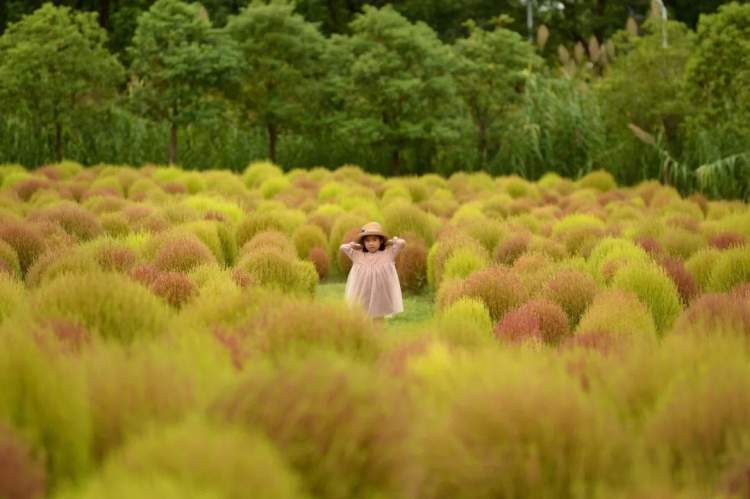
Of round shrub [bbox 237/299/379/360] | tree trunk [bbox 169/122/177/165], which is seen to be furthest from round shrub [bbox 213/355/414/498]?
tree trunk [bbox 169/122/177/165]

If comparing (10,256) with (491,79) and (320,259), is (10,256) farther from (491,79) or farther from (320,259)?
(491,79)

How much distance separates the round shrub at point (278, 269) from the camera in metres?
7.23

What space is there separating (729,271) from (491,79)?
13.9 meters

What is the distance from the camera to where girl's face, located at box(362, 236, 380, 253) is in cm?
788

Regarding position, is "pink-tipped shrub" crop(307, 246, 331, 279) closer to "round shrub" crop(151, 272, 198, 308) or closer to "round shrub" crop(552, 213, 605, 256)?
"round shrub" crop(552, 213, 605, 256)

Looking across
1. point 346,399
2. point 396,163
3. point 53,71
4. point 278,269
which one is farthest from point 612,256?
point 53,71

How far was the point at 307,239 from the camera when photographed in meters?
10.5

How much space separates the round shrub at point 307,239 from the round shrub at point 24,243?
8.70ft

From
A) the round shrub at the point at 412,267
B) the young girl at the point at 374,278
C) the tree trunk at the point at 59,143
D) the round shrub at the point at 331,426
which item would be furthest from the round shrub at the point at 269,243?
the tree trunk at the point at 59,143

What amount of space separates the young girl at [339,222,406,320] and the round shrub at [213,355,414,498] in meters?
4.64

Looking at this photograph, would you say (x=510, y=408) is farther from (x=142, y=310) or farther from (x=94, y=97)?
(x=94, y=97)

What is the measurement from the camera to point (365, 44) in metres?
20.0

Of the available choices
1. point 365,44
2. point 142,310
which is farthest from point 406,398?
point 365,44

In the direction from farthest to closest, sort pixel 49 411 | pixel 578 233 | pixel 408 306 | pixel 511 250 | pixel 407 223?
pixel 407 223 → pixel 578 233 → pixel 511 250 → pixel 408 306 → pixel 49 411
